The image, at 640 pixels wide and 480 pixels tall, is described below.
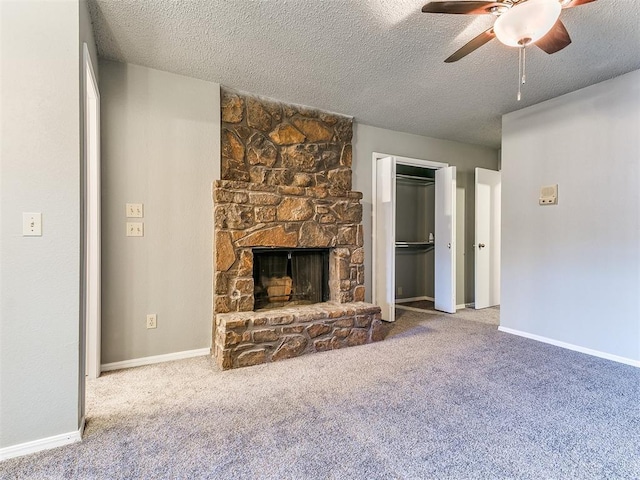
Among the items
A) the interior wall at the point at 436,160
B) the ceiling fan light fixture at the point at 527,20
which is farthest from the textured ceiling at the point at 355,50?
the interior wall at the point at 436,160

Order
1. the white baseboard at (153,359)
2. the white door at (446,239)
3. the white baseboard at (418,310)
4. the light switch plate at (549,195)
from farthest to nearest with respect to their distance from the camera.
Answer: the white baseboard at (418,310) < the white door at (446,239) < the light switch plate at (549,195) < the white baseboard at (153,359)

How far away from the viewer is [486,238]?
465cm

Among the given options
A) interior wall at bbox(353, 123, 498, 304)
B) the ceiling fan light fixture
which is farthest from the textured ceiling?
interior wall at bbox(353, 123, 498, 304)

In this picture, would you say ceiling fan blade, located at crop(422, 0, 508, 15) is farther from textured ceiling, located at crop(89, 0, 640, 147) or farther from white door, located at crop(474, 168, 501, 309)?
white door, located at crop(474, 168, 501, 309)

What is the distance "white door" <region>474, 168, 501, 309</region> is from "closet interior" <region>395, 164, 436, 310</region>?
35.1 inches

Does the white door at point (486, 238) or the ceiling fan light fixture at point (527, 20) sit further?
the white door at point (486, 238)

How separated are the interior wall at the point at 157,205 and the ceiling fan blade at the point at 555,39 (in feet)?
7.94

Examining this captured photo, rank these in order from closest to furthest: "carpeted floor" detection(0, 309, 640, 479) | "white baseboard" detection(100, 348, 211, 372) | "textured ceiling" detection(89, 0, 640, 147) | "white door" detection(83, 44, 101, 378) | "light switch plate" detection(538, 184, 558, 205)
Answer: "carpeted floor" detection(0, 309, 640, 479)
"textured ceiling" detection(89, 0, 640, 147)
"white door" detection(83, 44, 101, 378)
"white baseboard" detection(100, 348, 211, 372)
"light switch plate" detection(538, 184, 558, 205)

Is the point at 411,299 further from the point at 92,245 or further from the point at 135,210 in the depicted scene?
the point at 92,245

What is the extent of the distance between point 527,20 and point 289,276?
2676 mm

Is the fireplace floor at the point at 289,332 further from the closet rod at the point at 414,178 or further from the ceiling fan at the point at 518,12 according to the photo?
the closet rod at the point at 414,178

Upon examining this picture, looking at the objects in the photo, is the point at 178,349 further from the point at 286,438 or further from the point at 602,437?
the point at 602,437

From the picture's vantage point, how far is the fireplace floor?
8.39 feet

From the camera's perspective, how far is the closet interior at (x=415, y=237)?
535 centimetres
